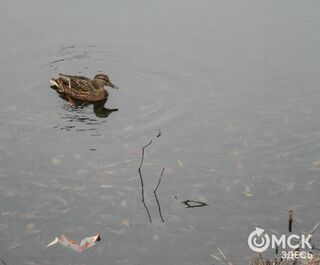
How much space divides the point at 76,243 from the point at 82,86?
440cm

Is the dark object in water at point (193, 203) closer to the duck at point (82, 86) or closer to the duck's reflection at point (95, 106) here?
the duck's reflection at point (95, 106)

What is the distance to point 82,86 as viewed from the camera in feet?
36.2

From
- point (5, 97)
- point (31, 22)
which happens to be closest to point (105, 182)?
point (5, 97)

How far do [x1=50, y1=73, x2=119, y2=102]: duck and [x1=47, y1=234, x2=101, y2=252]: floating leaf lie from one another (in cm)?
422

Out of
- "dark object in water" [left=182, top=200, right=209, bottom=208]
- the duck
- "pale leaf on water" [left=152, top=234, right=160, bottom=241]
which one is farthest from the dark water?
the duck

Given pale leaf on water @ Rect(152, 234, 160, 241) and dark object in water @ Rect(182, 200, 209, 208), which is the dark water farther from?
dark object in water @ Rect(182, 200, 209, 208)

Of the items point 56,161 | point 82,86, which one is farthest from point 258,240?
point 82,86

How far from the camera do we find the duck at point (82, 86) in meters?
11.0

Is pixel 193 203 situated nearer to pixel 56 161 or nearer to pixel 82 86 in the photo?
pixel 56 161

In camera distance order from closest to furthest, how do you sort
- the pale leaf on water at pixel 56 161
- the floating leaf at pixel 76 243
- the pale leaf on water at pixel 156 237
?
the floating leaf at pixel 76 243 → the pale leaf on water at pixel 156 237 → the pale leaf on water at pixel 56 161

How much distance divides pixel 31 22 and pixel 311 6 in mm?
7122

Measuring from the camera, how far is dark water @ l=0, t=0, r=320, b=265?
25.1ft

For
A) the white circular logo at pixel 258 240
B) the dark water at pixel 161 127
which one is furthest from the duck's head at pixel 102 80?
the white circular logo at pixel 258 240

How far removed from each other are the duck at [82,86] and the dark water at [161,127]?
259 millimetres
